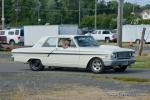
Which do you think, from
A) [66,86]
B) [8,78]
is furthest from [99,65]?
[66,86]

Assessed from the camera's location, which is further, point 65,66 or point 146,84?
point 65,66

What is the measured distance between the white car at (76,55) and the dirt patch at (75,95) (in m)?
6.11

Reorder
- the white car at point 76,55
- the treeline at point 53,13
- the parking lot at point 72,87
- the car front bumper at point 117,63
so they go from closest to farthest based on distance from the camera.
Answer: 1. the parking lot at point 72,87
2. the car front bumper at point 117,63
3. the white car at point 76,55
4. the treeline at point 53,13

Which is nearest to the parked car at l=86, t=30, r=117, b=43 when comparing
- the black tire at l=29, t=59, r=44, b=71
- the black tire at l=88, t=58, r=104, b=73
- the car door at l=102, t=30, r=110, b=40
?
the car door at l=102, t=30, r=110, b=40

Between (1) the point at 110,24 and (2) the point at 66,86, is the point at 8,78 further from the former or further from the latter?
(1) the point at 110,24

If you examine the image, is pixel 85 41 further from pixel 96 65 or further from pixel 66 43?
pixel 96 65

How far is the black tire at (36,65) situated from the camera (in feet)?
75.3

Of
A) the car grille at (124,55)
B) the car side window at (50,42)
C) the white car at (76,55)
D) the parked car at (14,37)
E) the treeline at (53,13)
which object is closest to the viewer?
the white car at (76,55)

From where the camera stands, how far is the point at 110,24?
11444cm

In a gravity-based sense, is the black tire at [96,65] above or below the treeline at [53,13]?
below

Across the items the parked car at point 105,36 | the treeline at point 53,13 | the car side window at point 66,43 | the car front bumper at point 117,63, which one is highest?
the treeline at point 53,13

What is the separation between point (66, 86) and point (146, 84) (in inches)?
98.6

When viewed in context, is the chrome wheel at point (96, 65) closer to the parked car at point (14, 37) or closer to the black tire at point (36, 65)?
the black tire at point (36, 65)

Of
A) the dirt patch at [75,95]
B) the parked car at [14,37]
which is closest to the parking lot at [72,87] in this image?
the dirt patch at [75,95]
